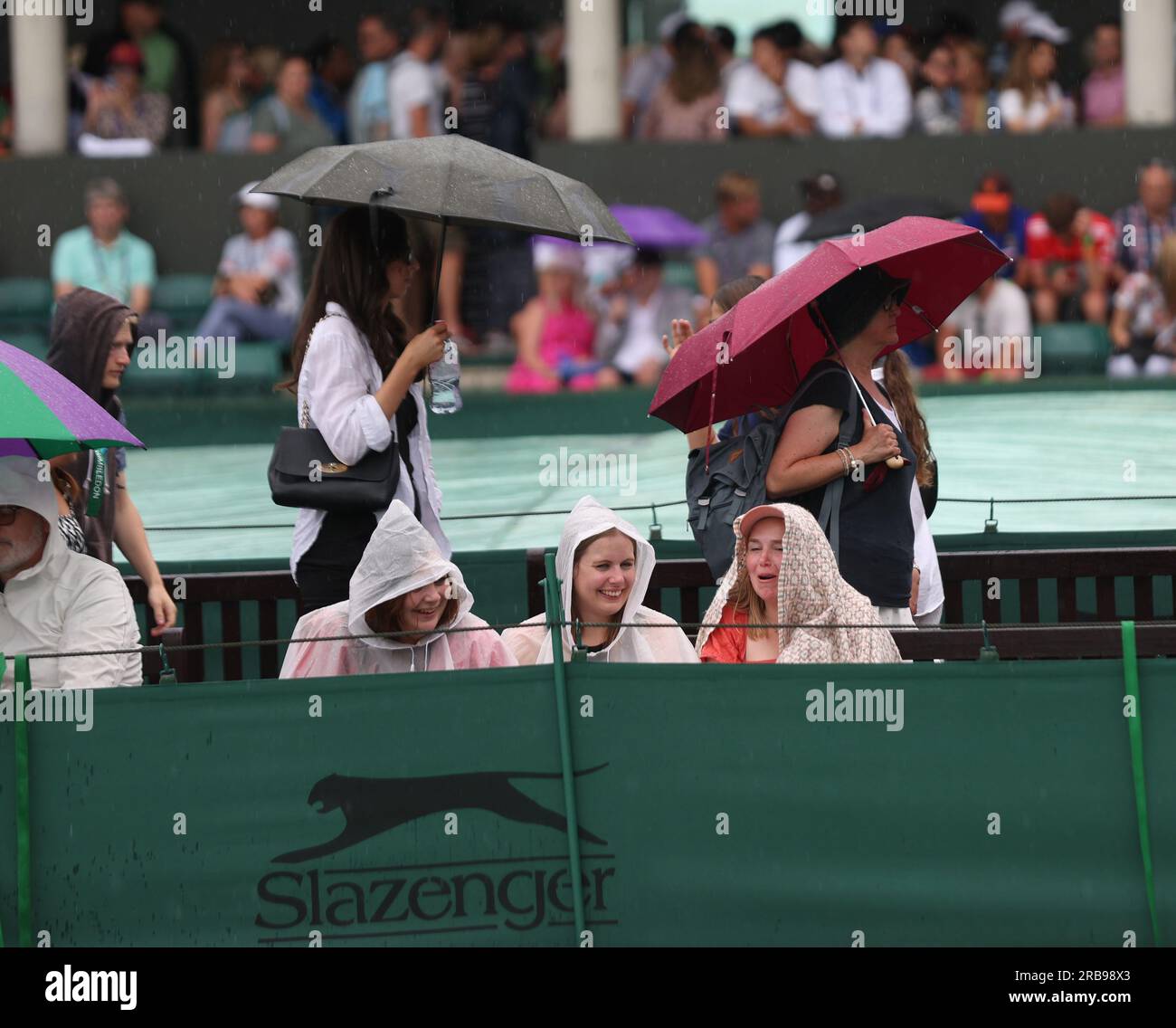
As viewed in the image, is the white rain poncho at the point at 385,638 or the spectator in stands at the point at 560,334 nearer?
the white rain poncho at the point at 385,638

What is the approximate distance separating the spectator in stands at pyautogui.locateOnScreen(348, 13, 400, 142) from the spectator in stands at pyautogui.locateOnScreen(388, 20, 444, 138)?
6cm

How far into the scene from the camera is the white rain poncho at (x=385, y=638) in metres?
5.96

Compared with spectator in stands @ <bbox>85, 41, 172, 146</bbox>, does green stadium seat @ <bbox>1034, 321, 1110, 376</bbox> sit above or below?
below

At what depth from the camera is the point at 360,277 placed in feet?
20.8

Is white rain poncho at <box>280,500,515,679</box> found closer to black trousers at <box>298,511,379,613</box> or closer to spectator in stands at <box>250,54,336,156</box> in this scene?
black trousers at <box>298,511,379,613</box>

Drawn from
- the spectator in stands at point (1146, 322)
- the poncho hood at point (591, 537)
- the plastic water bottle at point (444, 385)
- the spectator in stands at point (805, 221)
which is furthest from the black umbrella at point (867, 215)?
the poncho hood at point (591, 537)

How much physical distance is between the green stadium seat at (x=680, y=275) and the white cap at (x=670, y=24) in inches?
97.3

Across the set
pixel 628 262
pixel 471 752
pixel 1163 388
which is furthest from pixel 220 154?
pixel 471 752

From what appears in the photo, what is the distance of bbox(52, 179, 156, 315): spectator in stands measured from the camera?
15117mm

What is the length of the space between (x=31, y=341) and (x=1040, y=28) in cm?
765

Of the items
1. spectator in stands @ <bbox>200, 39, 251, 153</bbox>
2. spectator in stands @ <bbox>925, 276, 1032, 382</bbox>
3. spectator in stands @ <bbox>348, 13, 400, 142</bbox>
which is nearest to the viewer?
spectator in stands @ <bbox>925, 276, 1032, 382</bbox>

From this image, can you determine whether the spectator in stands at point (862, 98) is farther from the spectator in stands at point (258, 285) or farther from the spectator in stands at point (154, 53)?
the spectator in stands at point (154, 53)

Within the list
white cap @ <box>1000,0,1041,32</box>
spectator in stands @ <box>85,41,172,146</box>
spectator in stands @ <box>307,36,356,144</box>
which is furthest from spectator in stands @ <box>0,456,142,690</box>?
white cap @ <box>1000,0,1041,32</box>

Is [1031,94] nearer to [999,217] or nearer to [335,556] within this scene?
[999,217]
